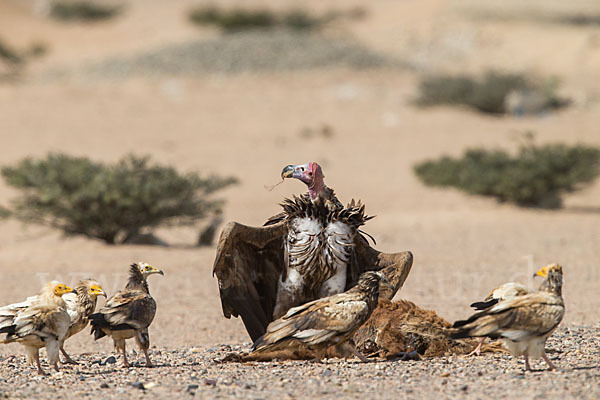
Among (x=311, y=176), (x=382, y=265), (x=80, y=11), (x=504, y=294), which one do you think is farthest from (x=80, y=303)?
(x=80, y=11)

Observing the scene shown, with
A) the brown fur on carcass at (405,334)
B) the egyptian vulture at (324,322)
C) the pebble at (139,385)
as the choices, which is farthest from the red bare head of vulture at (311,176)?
the pebble at (139,385)

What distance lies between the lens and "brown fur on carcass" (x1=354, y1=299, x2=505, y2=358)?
6.96 m

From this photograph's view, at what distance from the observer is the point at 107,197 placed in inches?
576

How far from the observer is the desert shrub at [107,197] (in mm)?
14930

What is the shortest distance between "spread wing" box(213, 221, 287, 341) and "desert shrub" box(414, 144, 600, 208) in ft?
41.0

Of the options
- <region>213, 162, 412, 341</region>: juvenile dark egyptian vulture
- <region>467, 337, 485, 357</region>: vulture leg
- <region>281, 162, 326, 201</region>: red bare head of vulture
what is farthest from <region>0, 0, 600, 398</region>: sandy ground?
<region>281, 162, 326, 201</region>: red bare head of vulture

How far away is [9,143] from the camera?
78.3ft

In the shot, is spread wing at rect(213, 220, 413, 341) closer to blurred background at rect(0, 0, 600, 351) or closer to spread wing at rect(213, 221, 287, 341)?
spread wing at rect(213, 221, 287, 341)

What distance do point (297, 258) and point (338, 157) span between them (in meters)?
16.6

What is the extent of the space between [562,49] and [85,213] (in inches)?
1061

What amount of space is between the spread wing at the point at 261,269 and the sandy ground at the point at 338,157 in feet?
1.68

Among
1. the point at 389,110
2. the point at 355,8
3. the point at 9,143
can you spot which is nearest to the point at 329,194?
the point at 9,143

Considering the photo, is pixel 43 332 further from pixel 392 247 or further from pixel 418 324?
pixel 392 247

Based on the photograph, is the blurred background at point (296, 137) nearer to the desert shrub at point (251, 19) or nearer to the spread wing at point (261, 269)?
the desert shrub at point (251, 19)
